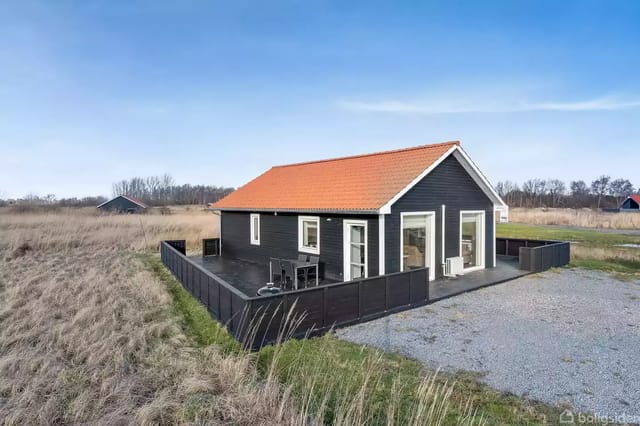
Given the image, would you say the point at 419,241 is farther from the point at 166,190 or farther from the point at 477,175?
the point at 166,190

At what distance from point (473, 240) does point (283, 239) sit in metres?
6.81

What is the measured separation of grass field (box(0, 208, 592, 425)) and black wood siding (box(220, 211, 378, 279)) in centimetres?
376

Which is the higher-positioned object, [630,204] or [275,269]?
[630,204]

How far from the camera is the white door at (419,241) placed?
995 cm

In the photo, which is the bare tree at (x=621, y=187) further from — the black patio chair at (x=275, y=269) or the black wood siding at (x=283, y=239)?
the black patio chair at (x=275, y=269)

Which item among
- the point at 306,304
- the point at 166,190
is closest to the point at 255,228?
the point at 306,304

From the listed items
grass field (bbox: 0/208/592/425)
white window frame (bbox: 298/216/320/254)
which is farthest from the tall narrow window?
grass field (bbox: 0/208/592/425)

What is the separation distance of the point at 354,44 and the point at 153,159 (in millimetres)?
17890

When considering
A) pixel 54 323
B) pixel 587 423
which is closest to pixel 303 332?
pixel 587 423

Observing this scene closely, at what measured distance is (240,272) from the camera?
12023 millimetres

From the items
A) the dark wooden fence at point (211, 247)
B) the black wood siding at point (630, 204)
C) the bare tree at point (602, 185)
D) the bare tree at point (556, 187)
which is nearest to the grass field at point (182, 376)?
the dark wooden fence at point (211, 247)

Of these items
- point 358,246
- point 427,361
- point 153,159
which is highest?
point 153,159

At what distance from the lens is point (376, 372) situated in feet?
15.3

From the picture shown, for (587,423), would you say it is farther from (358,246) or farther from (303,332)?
(358,246)
